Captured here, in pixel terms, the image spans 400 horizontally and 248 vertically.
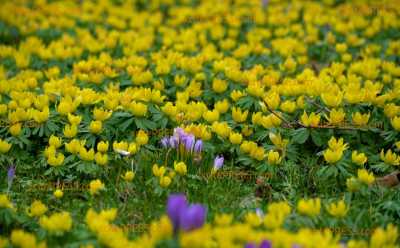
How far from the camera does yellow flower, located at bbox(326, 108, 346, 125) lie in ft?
11.8

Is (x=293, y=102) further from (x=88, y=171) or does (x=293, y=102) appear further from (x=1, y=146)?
(x=1, y=146)

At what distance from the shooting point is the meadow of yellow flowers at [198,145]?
271cm

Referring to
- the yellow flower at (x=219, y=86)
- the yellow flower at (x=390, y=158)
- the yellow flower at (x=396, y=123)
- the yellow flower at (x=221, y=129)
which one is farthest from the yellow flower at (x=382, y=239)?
the yellow flower at (x=219, y=86)

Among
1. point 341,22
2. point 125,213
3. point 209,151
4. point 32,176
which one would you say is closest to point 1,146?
point 32,176

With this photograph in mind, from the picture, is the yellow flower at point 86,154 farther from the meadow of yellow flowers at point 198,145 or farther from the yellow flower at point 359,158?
the yellow flower at point 359,158

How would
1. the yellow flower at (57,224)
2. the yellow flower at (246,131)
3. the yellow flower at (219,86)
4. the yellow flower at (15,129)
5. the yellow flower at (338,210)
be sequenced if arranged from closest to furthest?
the yellow flower at (57,224), the yellow flower at (338,210), the yellow flower at (15,129), the yellow flower at (246,131), the yellow flower at (219,86)

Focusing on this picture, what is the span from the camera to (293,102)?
3863mm

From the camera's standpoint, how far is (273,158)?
341 cm

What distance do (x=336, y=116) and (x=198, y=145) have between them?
33.2 inches

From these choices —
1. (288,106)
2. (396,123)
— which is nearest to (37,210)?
(288,106)

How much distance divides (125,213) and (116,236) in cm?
57

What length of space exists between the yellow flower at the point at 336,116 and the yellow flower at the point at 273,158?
1.47 ft

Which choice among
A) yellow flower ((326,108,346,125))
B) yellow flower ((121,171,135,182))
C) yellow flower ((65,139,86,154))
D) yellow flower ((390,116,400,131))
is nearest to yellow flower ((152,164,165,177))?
yellow flower ((121,171,135,182))

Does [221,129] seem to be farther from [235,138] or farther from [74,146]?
[74,146]
